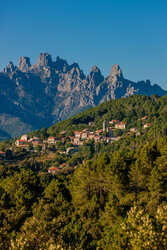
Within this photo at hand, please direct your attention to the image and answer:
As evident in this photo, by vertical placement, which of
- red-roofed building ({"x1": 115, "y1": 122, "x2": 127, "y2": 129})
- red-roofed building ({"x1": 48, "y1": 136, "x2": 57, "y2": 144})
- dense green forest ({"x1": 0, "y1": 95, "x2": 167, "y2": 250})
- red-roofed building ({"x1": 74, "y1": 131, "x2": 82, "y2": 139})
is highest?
red-roofed building ({"x1": 115, "y1": 122, "x2": 127, "y2": 129})

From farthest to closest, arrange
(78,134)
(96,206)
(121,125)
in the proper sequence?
(121,125) → (78,134) → (96,206)

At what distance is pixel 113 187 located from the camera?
42.5 m

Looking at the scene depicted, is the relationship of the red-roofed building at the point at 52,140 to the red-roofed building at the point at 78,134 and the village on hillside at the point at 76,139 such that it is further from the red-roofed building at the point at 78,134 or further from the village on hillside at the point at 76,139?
the red-roofed building at the point at 78,134

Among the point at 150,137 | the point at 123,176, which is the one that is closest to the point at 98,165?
the point at 123,176

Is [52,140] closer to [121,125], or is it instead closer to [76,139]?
[76,139]

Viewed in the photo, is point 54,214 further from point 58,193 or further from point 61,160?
point 61,160

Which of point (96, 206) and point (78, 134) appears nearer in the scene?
point (96, 206)

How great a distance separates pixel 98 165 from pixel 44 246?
80.5 feet

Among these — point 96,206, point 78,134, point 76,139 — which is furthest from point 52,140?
point 96,206

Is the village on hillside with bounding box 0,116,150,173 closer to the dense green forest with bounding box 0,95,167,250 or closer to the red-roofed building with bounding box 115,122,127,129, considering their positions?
the red-roofed building with bounding box 115,122,127,129

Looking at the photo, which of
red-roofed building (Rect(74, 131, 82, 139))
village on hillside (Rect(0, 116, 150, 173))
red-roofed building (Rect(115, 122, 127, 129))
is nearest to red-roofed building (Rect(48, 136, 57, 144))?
village on hillside (Rect(0, 116, 150, 173))

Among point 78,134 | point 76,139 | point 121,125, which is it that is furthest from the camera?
point 121,125

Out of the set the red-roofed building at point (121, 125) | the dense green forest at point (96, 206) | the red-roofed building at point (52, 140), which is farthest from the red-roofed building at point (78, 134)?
the dense green forest at point (96, 206)

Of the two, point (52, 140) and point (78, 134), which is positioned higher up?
point (78, 134)
